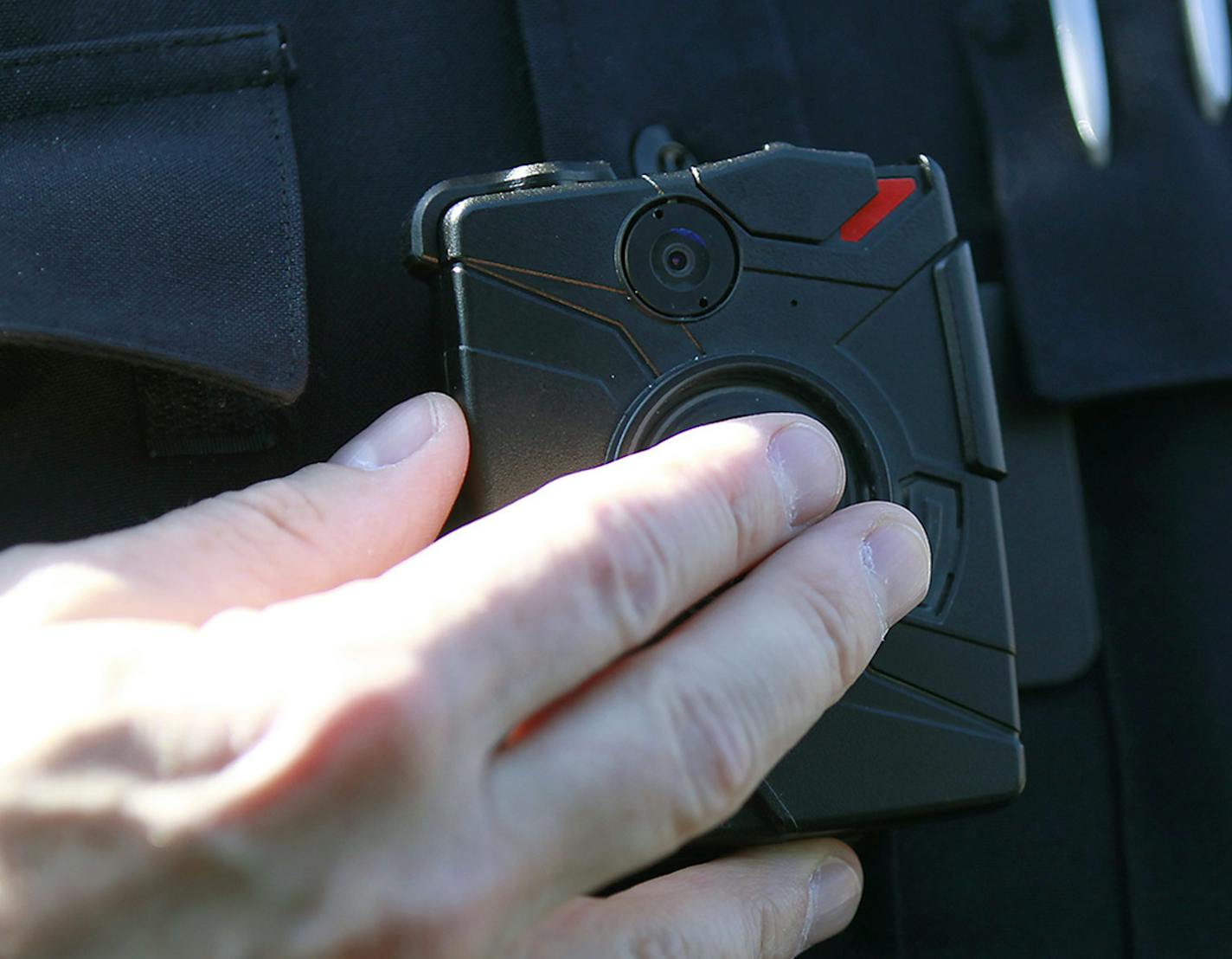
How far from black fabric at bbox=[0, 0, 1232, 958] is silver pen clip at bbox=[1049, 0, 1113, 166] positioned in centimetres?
1

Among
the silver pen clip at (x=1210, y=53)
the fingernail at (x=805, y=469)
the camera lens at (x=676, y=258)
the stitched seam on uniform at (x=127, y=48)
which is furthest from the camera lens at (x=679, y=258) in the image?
the silver pen clip at (x=1210, y=53)

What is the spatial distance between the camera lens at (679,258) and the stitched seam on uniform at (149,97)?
0.34 m

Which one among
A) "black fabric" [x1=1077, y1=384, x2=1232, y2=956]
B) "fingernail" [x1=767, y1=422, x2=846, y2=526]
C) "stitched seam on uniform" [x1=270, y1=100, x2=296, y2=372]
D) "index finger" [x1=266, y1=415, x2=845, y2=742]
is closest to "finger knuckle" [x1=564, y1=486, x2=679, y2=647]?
"index finger" [x1=266, y1=415, x2=845, y2=742]

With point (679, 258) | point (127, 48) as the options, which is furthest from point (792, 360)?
point (127, 48)

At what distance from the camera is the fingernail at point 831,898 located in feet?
3.20

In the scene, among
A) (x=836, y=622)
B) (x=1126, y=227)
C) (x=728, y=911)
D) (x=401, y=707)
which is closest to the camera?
(x=401, y=707)

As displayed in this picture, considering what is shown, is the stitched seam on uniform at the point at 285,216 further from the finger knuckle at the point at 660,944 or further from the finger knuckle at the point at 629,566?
the finger knuckle at the point at 660,944

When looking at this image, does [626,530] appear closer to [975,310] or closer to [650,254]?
[650,254]

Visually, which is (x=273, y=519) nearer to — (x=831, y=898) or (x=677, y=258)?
(x=677, y=258)

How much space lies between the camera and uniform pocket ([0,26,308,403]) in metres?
0.87

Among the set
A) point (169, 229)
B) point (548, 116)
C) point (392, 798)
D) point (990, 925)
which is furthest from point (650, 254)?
point (990, 925)

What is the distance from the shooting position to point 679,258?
3.09 feet

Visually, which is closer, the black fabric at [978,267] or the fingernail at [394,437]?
the fingernail at [394,437]

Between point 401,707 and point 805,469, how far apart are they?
1.14 ft
